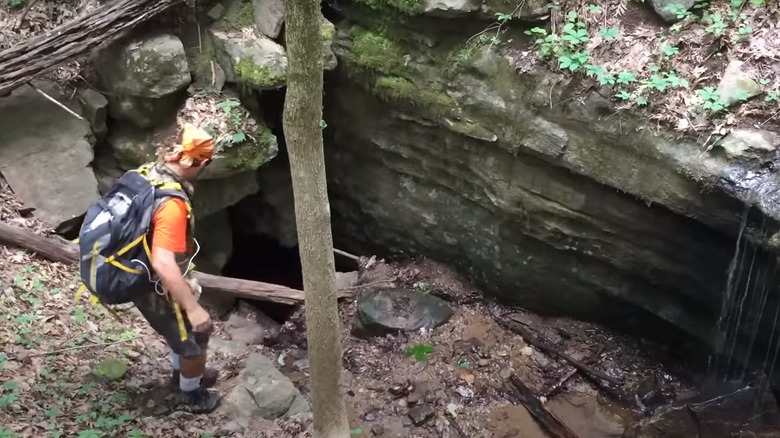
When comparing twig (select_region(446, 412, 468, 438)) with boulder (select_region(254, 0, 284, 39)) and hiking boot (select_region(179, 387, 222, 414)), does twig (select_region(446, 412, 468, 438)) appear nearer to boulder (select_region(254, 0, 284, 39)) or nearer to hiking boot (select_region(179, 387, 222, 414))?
hiking boot (select_region(179, 387, 222, 414))

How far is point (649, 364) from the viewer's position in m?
6.28

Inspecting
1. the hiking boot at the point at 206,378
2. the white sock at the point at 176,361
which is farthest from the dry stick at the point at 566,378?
the white sock at the point at 176,361

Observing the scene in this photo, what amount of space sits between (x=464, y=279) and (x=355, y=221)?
5.28ft

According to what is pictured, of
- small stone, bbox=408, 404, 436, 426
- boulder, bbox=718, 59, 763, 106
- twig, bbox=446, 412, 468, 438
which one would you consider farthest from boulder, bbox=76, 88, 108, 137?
boulder, bbox=718, 59, 763, 106

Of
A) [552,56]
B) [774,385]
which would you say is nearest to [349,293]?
[552,56]

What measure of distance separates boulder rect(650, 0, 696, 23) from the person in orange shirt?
12.2 feet

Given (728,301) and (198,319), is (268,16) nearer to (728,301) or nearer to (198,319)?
(198,319)

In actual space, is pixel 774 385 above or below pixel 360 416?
above

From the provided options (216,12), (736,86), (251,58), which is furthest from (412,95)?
(736,86)

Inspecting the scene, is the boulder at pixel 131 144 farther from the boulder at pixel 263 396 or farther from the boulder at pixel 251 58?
the boulder at pixel 263 396

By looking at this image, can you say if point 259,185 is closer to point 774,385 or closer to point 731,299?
point 731,299

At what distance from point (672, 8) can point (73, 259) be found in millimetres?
5287

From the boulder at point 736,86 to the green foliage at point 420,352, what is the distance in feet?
10.6

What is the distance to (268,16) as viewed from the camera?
6125mm
